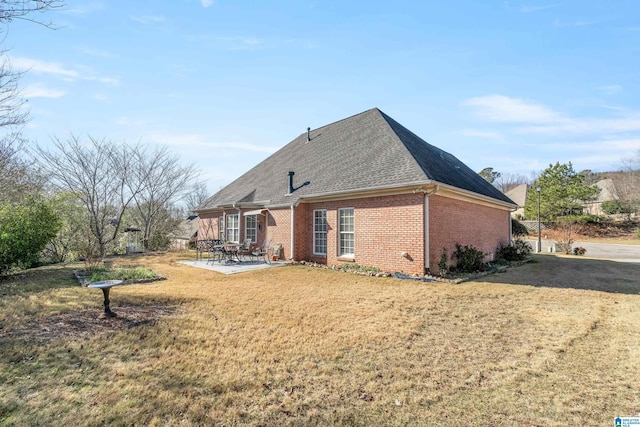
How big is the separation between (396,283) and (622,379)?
5.44 m

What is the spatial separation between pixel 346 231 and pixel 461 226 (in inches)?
179

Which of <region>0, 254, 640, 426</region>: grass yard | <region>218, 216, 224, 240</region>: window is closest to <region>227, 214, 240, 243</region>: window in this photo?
<region>218, 216, 224, 240</region>: window

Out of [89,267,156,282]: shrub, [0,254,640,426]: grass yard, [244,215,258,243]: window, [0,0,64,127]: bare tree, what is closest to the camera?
[0,254,640,426]: grass yard

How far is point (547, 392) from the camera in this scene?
3234mm

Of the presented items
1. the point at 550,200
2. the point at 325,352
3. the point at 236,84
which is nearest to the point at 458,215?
the point at 325,352

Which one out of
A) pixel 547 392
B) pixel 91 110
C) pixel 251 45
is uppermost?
pixel 251 45

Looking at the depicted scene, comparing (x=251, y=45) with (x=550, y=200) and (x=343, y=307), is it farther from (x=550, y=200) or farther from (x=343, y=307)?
(x=550, y=200)

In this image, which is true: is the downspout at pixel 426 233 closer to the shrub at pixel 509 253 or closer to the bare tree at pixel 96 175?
the shrub at pixel 509 253

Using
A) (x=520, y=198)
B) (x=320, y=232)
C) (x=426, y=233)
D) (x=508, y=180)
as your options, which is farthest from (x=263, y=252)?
(x=508, y=180)

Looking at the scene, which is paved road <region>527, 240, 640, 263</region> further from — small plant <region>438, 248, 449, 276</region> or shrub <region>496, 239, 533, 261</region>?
small plant <region>438, 248, 449, 276</region>

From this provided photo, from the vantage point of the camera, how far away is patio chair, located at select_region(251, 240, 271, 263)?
14.3 meters

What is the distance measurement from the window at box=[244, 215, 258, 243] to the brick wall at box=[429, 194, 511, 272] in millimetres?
9882

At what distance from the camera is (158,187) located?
82.4 ft

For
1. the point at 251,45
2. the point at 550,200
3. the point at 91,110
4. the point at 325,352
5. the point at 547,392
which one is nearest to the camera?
the point at 547,392
